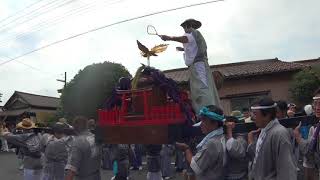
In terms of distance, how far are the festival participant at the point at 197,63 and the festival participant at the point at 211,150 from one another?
1.39 metres

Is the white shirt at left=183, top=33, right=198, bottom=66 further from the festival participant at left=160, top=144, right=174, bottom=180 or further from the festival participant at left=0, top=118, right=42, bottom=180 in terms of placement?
the festival participant at left=160, top=144, right=174, bottom=180

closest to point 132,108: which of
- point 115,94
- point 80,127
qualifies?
point 115,94

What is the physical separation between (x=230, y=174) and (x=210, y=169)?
2.29 feet

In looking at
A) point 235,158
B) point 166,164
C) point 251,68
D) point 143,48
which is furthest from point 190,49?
point 251,68

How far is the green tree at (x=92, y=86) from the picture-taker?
24.1 metres

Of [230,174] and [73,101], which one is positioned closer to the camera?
[230,174]

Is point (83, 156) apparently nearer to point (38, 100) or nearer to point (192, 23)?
point (192, 23)

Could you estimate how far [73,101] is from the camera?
26.2 meters

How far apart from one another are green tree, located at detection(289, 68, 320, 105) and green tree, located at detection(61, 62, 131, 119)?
8.92 meters

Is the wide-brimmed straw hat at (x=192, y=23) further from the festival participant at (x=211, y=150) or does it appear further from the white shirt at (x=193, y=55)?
the festival participant at (x=211, y=150)

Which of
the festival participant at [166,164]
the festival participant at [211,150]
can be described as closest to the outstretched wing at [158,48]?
the festival participant at [211,150]

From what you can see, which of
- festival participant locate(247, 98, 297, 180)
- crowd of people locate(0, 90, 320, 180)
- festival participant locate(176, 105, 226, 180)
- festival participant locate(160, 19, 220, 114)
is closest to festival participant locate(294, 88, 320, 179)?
crowd of people locate(0, 90, 320, 180)

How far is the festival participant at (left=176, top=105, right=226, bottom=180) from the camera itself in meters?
4.31

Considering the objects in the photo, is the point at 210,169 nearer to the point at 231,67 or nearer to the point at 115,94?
the point at 115,94
